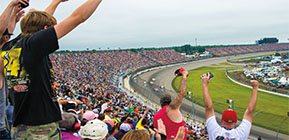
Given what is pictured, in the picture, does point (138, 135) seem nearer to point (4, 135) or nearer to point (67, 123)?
point (67, 123)

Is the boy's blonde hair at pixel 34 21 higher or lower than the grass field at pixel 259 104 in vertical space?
higher

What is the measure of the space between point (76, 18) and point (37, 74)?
0.63 meters

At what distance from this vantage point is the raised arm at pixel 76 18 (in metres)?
1.80

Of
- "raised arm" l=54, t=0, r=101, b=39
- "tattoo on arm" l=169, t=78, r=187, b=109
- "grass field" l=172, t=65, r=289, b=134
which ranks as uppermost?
"raised arm" l=54, t=0, r=101, b=39

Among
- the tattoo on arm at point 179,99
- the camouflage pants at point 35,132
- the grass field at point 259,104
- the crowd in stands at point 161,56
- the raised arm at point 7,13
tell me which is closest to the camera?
the camouflage pants at point 35,132

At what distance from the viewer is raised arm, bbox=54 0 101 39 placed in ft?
5.90

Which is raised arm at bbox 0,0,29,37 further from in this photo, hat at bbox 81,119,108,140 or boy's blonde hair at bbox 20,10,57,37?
hat at bbox 81,119,108,140

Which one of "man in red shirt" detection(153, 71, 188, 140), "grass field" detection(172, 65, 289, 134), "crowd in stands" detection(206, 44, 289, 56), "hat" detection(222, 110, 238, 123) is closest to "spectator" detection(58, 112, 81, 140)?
"man in red shirt" detection(153, 71, 188, 140)

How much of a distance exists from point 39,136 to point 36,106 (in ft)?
0.97

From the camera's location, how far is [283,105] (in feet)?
78.1

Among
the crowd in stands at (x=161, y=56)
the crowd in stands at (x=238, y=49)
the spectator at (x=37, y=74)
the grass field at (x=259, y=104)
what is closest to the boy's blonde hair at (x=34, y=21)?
the spectator at (x=37, y=74)

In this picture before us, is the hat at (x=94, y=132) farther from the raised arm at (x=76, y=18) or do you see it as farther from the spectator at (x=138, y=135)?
the raised arm at (x=76, y=18)

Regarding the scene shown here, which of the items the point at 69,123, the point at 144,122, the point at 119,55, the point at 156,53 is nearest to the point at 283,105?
the point at 144,122

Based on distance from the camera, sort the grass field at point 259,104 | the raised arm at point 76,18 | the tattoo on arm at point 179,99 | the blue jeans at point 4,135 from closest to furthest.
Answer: the raised arm at point 76,18, the blue jeans at point 4,135, the tattoo on arm at point 179,99, the grass field at point 259,104
